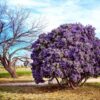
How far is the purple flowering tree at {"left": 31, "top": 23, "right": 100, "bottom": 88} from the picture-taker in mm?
18984

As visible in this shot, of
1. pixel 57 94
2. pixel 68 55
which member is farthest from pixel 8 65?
pixel 57 94

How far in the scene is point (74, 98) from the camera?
16.9 meters

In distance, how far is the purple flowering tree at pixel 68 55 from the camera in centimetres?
1898

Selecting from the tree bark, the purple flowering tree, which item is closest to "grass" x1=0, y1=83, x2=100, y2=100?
the purple flowering tree

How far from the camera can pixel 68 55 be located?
19172 millimetres

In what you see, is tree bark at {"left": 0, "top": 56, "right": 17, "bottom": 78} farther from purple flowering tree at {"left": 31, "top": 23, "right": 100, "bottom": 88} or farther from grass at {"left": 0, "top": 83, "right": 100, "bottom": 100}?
purple flowering tree at {"left": 31, "top": 23, "right": 100, "bottom": 88}

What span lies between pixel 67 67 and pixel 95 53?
1.85 m

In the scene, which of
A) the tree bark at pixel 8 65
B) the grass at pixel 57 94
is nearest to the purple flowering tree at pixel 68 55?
the grass at pixel 57 94

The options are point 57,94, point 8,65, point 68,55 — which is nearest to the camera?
point 57,94

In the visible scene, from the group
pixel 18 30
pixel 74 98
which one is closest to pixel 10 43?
pixel 18 30

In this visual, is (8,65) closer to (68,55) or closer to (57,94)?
Result: (68,55)

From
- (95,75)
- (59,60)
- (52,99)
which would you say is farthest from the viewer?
(95,75)

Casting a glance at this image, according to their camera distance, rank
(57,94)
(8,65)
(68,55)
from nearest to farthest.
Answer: (57,94)
(68,55)
(8,65)

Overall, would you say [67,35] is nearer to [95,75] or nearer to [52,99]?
[95,75]
